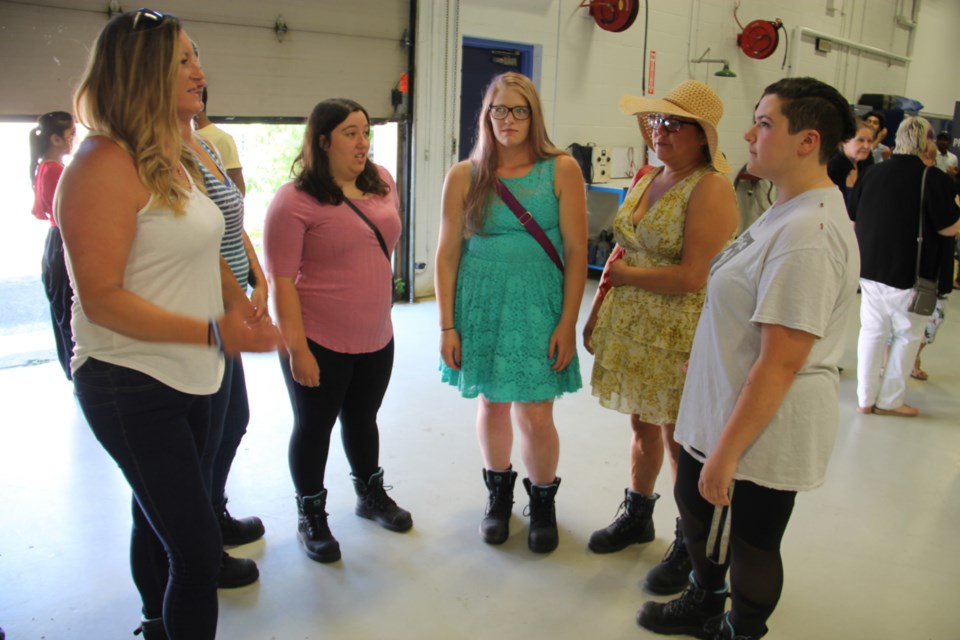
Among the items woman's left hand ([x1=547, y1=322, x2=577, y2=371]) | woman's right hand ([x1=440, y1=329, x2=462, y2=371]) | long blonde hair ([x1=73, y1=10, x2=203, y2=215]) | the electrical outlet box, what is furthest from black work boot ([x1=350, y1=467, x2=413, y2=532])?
the electrical outlet box

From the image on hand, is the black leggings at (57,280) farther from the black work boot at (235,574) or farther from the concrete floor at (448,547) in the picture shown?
the black work boot at (235,574)

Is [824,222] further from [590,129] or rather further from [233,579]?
[590,129]

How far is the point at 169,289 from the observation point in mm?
1478

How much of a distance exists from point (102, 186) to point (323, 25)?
3.77 metres

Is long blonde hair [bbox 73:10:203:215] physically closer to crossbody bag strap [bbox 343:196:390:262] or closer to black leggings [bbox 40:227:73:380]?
crossbody bag strap [bbox 343:196:390:262]

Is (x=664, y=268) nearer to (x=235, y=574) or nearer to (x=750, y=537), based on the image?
(x=750, y=537)

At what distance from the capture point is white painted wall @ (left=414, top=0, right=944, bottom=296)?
220 inches

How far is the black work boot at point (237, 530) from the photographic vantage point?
247 cm

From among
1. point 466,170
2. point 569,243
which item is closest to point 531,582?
point 569,243

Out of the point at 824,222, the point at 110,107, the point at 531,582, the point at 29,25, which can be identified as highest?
the point at 29,25

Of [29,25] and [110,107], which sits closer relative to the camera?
[110,107]

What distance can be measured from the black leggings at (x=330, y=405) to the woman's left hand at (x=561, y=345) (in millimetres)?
526

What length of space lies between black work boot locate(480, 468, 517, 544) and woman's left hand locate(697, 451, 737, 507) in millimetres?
998

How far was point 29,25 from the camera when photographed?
3623mm
